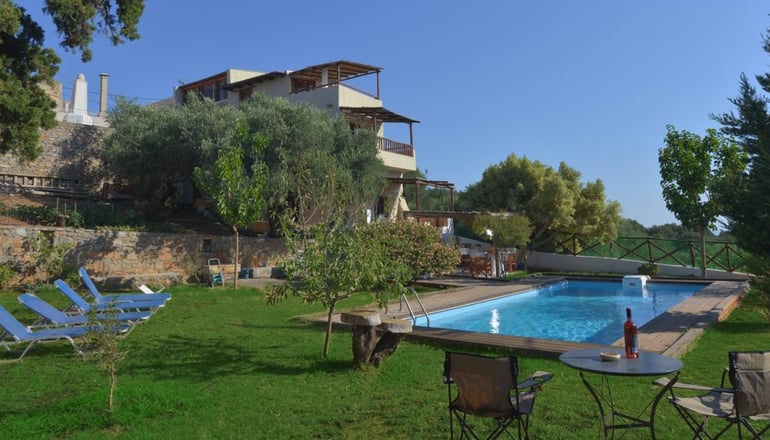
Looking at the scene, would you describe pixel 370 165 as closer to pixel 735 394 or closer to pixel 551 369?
pixel 551 369

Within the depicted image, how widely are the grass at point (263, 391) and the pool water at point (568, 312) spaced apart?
3.38 m

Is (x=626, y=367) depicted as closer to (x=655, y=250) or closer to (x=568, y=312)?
(x=568, y=312)

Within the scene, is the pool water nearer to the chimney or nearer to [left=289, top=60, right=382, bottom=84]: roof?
[left=289, top=60, right=382, bottom=84]: roof

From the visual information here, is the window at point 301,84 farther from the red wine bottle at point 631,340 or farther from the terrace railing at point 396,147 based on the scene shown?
the red wine bottle at point 631,340

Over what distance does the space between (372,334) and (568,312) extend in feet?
31.3

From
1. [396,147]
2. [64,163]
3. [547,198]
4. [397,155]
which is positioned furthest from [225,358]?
[64,163]

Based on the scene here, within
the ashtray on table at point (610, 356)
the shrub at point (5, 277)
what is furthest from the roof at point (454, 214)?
the ashtray on table at point (610, 356)

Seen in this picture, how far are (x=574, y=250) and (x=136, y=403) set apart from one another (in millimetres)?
23447

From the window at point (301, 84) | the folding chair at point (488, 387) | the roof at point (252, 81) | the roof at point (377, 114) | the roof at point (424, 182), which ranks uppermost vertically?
the roof at point (252, 81)

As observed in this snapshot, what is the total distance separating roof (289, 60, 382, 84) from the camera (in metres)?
25.2

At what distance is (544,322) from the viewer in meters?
12.4

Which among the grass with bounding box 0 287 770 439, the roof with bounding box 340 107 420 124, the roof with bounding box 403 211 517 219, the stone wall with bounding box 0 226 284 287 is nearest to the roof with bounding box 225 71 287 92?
the roof with bounding box 340 107 420 124

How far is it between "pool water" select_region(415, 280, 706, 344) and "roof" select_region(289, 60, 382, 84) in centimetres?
1473

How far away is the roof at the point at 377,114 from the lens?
79.3 ft
